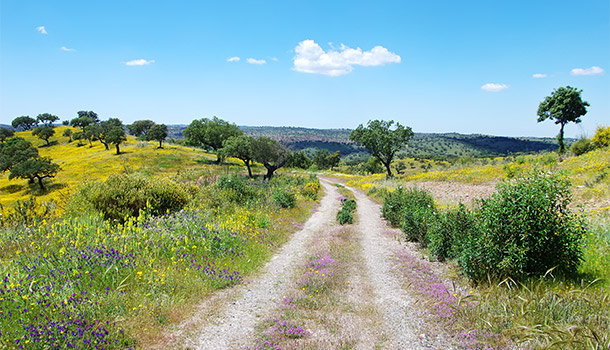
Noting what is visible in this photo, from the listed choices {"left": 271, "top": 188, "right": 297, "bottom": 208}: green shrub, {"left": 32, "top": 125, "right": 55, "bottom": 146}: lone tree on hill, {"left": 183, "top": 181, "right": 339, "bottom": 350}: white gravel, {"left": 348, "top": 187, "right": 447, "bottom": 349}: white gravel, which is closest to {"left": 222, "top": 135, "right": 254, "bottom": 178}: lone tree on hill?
{"left": 271, "top": 188, "right": 297, "bottom": 208}: green shrub

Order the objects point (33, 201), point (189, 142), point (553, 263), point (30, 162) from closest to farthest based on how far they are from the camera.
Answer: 1. point (553, 263)
2. point (33, 201)
3. point (30, 162)
4. point (189, 142)

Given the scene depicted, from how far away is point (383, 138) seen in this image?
47.8m

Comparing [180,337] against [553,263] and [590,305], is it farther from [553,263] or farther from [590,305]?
[553,263]

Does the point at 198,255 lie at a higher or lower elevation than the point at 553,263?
lower

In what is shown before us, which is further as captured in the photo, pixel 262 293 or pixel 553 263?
pixel 262 293

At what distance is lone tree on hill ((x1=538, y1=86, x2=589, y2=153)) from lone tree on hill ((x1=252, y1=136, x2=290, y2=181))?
1244 inches

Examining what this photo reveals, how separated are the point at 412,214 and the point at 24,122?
17052 centimetres

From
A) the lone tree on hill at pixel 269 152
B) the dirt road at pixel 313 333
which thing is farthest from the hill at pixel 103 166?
the dirt road at pixel 313 333

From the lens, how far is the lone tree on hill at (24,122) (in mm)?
125250

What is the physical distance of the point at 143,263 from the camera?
21.5ft

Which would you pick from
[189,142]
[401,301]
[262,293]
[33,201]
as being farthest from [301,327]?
[189,142]

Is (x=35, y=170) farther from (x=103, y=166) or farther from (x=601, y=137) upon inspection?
(x=601, y=137)

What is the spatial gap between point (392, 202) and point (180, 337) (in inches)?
533

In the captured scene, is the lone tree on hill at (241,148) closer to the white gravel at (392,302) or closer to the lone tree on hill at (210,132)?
the lone tree on hill at (210,132)
